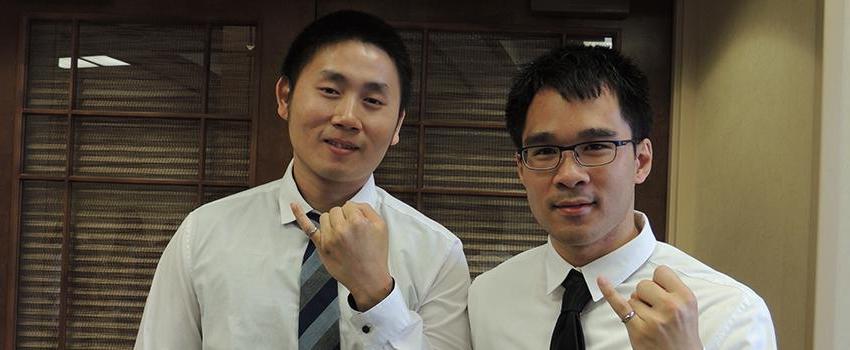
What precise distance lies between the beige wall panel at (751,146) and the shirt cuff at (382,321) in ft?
2.80

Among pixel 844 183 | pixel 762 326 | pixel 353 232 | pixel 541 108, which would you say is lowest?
pixel 762 326

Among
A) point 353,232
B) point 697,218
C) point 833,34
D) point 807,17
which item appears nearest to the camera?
point 353,232

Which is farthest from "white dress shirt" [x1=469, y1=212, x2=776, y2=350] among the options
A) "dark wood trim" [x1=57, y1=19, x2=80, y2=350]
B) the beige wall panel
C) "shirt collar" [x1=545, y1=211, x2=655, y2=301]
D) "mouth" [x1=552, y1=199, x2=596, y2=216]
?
"dark wood trim" [x1=57, y1=19, x2=80, y2=350]

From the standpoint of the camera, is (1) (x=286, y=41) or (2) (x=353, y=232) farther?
(1) (x=286, y=41)

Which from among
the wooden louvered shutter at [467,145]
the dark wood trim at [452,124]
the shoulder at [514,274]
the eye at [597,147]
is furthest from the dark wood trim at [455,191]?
the eye at [597,147]

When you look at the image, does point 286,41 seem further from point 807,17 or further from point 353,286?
point 807,17

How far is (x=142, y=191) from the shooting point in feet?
7.25

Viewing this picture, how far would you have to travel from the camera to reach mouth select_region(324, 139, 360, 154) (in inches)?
52.5

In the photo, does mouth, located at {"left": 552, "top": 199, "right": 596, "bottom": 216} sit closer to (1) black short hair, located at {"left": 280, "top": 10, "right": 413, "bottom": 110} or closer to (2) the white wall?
A: (1) black short hair, located at {"left": 280, "top": 10, "right": 413, "bottom": 110}

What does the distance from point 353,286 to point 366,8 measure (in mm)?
1194

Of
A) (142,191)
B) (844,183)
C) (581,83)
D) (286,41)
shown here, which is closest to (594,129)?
(581,83)

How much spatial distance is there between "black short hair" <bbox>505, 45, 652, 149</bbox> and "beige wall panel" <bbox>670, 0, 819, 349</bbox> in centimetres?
42

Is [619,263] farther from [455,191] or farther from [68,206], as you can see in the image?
[68,206]

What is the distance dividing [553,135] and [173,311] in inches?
28.9
